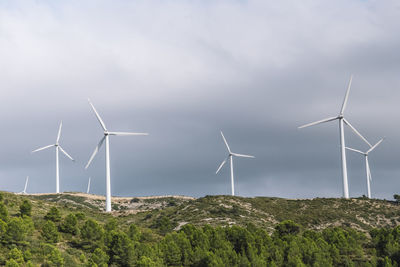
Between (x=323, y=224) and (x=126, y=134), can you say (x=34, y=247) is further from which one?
(x=323, y=224)

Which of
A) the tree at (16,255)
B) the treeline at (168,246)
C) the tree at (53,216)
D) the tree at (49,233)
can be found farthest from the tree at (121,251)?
the tree at (16,255)

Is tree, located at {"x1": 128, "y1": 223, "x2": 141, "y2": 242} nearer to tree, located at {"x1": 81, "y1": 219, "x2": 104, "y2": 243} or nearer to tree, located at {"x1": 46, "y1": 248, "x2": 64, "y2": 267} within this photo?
tree, located at {"x1": 81, "y1": 219, "x2": 104, "y2": 243}

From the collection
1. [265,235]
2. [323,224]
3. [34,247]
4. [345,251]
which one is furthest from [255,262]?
[323,224]

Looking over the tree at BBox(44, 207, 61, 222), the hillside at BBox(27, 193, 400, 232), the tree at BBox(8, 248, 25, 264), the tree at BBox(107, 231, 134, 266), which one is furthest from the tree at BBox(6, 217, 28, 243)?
the hillside at BBox(27, 193, 400, 232)

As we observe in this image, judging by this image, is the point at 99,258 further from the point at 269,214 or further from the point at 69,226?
the point at 269,214

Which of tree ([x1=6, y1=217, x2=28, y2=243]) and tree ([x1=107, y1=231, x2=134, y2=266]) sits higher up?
tree ([x1=6, y1=217, x2=28, y2=243])

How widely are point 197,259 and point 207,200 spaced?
259 ft

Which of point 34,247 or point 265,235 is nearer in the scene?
point 34,247

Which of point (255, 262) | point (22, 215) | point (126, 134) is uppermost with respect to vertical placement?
point (126, 134)

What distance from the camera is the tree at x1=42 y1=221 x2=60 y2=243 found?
102738mm

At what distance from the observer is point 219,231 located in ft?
407

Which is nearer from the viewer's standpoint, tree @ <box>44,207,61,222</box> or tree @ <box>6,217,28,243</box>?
tree @ <box>6,217,28,243</box>

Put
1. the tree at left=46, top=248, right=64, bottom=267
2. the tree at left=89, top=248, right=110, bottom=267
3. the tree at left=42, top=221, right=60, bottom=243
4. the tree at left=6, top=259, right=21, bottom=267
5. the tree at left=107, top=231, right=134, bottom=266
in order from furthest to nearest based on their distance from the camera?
the tree at left=107, top=231, right=134, bottom=266 < the tree at left=42, top=221, right=60, bottom=243 < the tree at left=89, top=248, right=110, bottom=267 < the tree at left=46, top=248, right=64, bottom=267 < the tree at left=6, top=259, right=21, bottom=267

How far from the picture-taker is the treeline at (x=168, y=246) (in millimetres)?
94438
